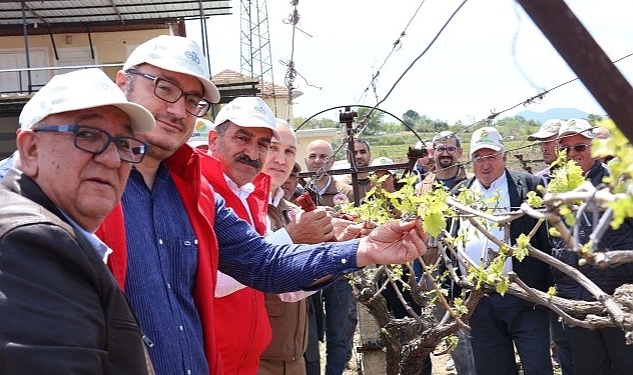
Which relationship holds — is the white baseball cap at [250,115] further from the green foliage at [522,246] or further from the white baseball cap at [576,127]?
the white baseball cap at [576,127]

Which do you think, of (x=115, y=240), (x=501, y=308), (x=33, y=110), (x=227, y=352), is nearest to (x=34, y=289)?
(x=33, y=110)

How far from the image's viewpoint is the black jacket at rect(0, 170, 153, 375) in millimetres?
1924

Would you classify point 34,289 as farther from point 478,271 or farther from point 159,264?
point 478,271

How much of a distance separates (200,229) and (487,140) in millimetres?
3689

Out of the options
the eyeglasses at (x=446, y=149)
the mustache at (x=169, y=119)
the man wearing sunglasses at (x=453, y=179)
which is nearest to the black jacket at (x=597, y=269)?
the man wearing sunglasses at (x=453, y=179)

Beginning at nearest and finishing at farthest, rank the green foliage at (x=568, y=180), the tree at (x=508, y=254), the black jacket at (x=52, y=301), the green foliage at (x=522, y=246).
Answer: the tree at (x=508, y=254), the black jacket at (x=52, y=301), the green foliage at (x=568, y=180), the green foliage at (x=522, y=246)

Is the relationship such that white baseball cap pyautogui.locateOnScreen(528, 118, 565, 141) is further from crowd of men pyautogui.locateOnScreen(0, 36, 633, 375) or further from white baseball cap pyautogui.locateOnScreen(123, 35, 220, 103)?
white baseball cap pyautogui.locateOnScreen(123, 35, 220, 103)

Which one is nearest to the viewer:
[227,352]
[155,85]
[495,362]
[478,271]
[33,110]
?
[33,110]

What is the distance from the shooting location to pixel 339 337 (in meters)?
8.09

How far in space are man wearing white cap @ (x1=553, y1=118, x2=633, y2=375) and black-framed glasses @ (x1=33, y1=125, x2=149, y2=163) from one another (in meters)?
3.91

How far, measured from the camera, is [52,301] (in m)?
1.96

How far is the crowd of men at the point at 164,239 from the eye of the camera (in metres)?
2.00

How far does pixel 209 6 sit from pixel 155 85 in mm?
19442

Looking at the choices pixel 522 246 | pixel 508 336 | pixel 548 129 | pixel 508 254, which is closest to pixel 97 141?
pixel 522 246
